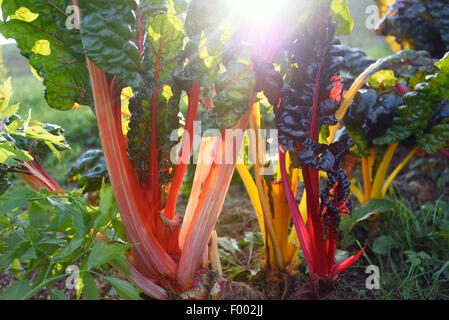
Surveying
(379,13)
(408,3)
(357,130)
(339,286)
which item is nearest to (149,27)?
(357,130)

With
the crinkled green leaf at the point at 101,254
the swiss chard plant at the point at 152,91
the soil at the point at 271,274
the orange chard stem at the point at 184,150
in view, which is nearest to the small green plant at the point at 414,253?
the soil at the point at 271,274

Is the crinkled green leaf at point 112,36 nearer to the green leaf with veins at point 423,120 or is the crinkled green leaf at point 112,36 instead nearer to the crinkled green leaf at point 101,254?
the crinkled green leaf at point 101,254

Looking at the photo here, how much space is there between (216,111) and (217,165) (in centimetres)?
20

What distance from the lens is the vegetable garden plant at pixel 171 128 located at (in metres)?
0.84

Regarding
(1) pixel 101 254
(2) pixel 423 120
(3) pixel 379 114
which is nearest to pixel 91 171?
(1) pixel 101 254

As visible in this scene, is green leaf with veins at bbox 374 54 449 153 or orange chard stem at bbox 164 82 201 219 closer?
orange chard stem at bbox 164 82 201 219

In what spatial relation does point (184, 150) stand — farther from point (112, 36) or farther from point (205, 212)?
point (112, 36)

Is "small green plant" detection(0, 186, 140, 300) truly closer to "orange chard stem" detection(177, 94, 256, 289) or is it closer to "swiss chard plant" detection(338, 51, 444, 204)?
"orange chard stem" detection(177, 94, 256, 289)

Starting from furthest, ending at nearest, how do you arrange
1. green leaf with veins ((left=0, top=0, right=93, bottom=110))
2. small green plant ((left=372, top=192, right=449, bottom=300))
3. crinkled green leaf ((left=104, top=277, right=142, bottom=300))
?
small green plant ((left=372, top=192, right=449, bottom=300)) → green leaf with veins ((left=0, top=0, right=93, bottom=110)) → crinkled green leaf ((left=104, top=277, right=142, bottom=300))

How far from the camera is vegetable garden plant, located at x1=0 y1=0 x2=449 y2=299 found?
0.84 metres

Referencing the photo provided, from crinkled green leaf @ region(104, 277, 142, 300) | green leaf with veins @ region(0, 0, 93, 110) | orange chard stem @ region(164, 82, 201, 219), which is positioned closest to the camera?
crinkled green leaf @ region(104, 277, 142, 300)

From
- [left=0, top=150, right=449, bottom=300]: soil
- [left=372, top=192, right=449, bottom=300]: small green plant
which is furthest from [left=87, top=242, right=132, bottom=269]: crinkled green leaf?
[left=372, top=192, right=449, bottom=300]: small green plant

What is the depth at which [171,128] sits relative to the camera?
1.06 metres

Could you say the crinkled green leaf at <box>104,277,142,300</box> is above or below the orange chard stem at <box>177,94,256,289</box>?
below
